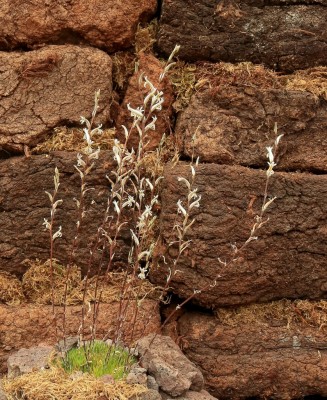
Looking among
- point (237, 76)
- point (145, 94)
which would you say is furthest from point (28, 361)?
point (237, 76)

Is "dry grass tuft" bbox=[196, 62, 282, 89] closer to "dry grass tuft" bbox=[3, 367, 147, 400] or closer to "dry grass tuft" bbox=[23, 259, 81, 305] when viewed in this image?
"dry grass tuft" bbox=[23, 259, 81, 305]

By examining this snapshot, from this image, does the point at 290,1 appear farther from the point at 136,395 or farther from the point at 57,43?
the point at 136,395

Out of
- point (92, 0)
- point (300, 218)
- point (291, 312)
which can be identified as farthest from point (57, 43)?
point (291, 312)

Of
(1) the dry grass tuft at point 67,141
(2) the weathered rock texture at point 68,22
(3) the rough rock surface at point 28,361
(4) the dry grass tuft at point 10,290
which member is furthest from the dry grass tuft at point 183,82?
(3) the rough rock surface at point 28,361

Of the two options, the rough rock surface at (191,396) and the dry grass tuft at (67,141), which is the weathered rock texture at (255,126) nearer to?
the dry grass tuft at (67,141)

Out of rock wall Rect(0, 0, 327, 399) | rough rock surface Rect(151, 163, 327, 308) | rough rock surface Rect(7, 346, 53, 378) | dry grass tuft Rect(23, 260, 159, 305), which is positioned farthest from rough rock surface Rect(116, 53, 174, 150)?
rough rock surface Rect(7, 346, 53, 378)

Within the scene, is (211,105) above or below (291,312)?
above

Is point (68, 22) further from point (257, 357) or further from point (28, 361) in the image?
point (257, 357)
